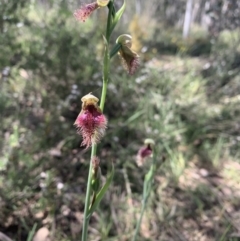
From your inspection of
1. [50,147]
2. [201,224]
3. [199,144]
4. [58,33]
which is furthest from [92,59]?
[201,224]

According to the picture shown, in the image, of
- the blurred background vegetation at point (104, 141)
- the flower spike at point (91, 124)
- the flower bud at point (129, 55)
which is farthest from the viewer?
the blurred background vegetation at point (104, 141)

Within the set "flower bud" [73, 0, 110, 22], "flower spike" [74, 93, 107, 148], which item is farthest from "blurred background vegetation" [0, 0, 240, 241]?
"flower bud" [73, 0, 110, 22]

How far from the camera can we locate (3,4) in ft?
8.67

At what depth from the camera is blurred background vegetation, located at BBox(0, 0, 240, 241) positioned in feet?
7.56

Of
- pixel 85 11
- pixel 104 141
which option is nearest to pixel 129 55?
pixel 85 11

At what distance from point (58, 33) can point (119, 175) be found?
4.91ft

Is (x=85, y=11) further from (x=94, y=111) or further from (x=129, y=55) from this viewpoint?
(x=94, y=111)

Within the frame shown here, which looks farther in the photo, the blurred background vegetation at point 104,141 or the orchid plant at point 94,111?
the blurred background vegetation at point 104,141

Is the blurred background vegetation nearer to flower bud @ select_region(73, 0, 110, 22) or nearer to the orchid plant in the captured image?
the orchid plant

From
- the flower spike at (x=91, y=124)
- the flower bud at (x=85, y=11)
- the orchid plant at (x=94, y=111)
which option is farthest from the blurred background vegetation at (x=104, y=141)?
the flower bud at (x=85, y=11)

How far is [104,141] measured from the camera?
307cm

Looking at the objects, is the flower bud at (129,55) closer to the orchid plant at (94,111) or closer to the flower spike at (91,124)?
the orchid plant at (94,111)

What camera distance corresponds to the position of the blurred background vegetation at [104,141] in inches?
90.7

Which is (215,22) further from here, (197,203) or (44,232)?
(44,232)
